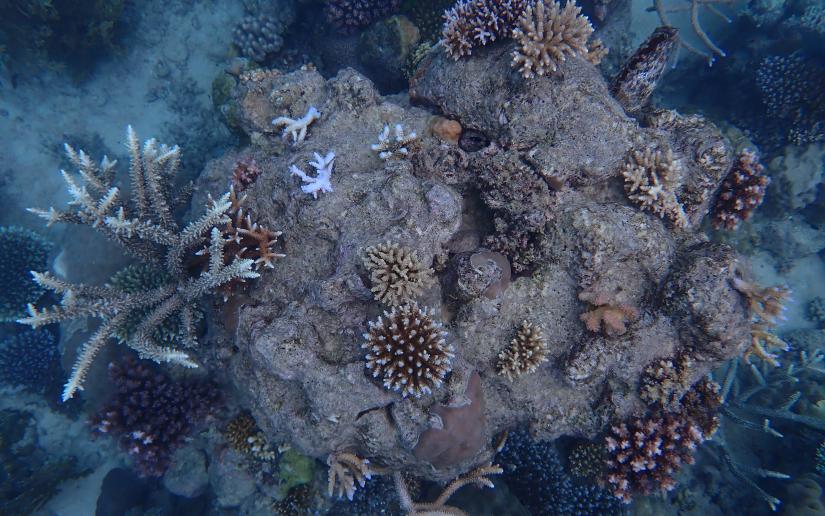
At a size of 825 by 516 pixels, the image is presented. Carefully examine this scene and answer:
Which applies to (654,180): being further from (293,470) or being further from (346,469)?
(293,470)

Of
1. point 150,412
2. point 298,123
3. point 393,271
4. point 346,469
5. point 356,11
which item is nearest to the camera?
point 393,271

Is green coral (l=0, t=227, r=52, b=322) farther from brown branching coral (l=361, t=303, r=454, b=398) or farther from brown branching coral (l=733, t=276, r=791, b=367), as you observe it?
brown branching coral (l=733, t=276, r=791, b=367)

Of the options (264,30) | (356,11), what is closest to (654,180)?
(356,11)

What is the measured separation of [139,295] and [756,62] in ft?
39.5

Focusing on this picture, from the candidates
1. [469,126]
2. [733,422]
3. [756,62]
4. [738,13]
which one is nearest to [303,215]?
[469,126]

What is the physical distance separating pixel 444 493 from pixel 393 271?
3097 mm

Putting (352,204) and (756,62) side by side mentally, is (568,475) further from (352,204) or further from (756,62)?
(756,62)

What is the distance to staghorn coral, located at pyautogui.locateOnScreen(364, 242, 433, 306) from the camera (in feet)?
14.2

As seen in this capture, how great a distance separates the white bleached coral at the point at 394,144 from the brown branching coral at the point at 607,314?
107 inches

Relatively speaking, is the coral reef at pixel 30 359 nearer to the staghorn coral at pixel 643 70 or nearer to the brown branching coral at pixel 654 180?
the brown branching coral at pixel 654 180

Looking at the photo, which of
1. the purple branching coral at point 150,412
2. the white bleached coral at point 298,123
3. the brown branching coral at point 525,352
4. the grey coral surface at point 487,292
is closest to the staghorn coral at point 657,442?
the grey coral surface at point 487,292

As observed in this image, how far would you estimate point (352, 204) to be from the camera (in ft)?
15.7

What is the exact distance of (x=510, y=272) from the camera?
4930mm

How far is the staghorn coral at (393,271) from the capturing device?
4.32m
